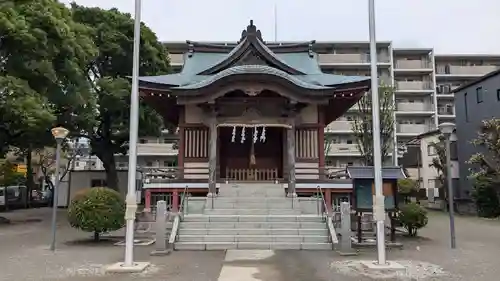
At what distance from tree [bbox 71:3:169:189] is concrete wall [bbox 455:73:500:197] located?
21291 mm

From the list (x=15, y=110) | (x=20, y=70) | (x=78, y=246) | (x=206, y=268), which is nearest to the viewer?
(x=206, y=268)

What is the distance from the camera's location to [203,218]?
47.9 feet

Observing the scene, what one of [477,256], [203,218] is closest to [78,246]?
[203,218]

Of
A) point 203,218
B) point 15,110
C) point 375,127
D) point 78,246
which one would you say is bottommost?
point 78,246

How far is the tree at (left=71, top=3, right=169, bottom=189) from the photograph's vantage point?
2720 cm

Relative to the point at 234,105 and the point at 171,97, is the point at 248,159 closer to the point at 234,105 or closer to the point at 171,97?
the point at 234,105

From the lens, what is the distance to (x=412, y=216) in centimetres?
1526

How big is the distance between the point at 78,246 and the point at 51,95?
10338 millimetres

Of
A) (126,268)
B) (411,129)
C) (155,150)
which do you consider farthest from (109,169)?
(411,129)

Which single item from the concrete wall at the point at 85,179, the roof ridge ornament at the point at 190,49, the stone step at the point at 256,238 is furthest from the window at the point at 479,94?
the concrete wall at the point at 85,179

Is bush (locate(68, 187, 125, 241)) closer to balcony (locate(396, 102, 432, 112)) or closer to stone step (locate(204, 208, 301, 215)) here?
stone step (locate(204, 208, 301, 215))

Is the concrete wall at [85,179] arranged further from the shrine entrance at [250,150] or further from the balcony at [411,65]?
the balcony at [411,65]

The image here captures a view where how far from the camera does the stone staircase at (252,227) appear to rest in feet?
43.2

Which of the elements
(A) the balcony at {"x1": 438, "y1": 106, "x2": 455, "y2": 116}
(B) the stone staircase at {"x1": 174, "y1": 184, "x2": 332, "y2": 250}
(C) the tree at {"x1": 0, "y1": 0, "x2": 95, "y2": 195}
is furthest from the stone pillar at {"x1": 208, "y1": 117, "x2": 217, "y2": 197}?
(A) the balcony at {"x1": 438, "y1": 106, "x2": 455, "y2": 116}
